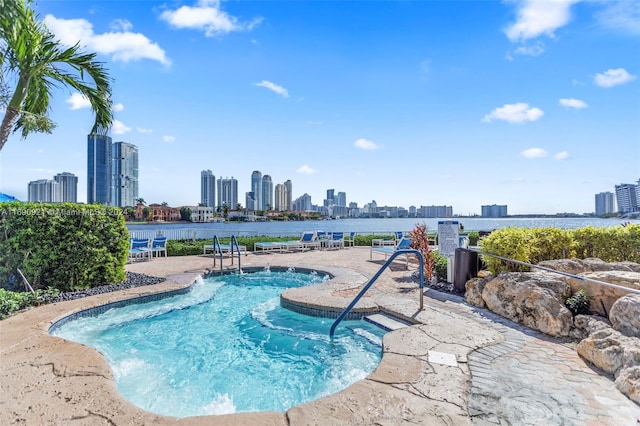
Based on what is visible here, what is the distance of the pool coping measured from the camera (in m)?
2.30

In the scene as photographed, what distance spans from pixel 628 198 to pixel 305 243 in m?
46.0

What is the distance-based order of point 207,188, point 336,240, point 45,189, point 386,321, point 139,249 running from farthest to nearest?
point 207,188 < point 45,189 < point 336,240 < point 139,249 < point 386,321

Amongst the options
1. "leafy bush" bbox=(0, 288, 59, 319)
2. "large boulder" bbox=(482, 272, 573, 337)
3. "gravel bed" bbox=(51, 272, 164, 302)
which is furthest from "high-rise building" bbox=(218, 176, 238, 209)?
"large boulder" bbox=(482, 272, 573, 337)

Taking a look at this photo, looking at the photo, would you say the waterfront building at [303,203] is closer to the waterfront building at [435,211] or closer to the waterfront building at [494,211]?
the waterfront building at [435,211]

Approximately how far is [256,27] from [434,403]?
890cm

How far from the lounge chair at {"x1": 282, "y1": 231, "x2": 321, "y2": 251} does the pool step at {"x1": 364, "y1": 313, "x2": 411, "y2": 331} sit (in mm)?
9124

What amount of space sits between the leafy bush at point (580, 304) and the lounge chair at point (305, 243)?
10703mm

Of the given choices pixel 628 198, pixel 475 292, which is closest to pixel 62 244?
pixel 475 292

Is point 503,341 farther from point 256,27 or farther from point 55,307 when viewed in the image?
point 256,27

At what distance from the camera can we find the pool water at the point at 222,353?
10.7 feet

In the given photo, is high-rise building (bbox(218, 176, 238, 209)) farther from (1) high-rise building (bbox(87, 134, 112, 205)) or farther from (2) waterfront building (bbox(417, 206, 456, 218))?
(1) high-rise building (bbox(87, 134, 112, 205))

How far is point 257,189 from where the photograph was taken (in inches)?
4722

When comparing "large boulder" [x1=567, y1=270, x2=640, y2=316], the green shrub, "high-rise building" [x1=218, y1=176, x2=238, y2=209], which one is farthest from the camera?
"high-rise building" [x1=218, y1=176, x2=238, y2=209]

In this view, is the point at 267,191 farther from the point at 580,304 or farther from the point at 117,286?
the point at 580,304
